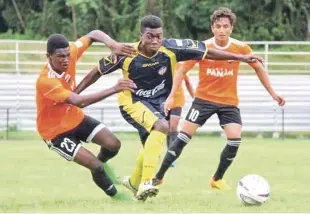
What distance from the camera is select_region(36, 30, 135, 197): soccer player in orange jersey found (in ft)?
32.6

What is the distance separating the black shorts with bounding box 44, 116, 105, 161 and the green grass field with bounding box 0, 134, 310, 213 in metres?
0.60

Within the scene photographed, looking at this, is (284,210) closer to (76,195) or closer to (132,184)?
(132,184)

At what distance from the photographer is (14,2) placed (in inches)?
1909

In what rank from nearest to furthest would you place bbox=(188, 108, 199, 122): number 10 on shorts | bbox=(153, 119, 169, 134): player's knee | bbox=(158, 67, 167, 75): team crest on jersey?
bbox=(153, 119, 169, 134): player's knee → bbox=(158, 67, 167, 75): team crest on jersey → bbox=(188, 108, 199, 122): number 10 on shorts

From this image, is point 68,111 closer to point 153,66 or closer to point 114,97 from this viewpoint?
point 153,66

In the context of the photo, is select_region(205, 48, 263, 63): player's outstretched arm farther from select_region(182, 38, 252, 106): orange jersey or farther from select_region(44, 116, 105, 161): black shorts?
select_region(182, 38, 252, 106): orange jersey

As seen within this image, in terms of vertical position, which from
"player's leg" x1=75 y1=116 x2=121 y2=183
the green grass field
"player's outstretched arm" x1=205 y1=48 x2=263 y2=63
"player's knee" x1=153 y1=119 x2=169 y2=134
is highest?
"player's outstretched arm" x1=205 y1=48 x2=263 y2=63

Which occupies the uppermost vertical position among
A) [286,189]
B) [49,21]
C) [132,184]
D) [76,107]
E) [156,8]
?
[76,107]

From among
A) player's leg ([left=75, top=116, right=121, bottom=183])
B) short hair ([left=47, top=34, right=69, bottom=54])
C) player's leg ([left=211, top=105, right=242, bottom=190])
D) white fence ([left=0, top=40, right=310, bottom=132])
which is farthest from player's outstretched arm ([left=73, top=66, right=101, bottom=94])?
white fence ([left=0, top=40, right=310, bottom=132])

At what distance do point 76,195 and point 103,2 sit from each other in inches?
1281

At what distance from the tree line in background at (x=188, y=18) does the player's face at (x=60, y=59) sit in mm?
28864

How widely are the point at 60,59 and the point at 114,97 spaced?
2240cm

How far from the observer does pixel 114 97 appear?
1273 inches


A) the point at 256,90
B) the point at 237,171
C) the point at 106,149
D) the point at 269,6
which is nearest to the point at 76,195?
the point at 106,149
